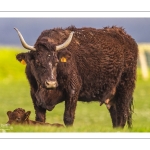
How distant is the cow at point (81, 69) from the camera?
1864 cm

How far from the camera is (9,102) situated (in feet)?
92.0

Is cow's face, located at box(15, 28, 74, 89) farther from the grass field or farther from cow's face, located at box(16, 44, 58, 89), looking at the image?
the grass field

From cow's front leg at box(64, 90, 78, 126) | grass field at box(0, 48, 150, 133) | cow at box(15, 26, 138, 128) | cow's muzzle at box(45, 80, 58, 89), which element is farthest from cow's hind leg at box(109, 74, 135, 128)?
cow's muzzle at box(45, 80, 58, 89)

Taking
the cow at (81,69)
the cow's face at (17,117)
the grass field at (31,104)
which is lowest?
the grass field at (31,104)

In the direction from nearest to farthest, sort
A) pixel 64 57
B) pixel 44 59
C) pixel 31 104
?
pixel 44 59
pixel 64 57
pixel 31 104

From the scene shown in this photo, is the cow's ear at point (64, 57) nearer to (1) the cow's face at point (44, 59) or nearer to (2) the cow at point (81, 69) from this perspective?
(2) the cow at point (81, 69)

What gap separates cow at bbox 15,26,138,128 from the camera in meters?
18.6

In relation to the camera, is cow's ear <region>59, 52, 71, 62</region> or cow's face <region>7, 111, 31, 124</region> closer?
cow's face <region>7, 111, 31, 124</region>

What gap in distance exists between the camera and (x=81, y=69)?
63.8ft

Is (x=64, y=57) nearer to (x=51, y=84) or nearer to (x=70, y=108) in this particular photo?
(x=51, y=84)

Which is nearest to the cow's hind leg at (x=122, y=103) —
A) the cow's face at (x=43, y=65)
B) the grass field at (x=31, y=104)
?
the grass field at (x=31, y=104)

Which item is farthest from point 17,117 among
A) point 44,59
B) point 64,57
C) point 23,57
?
point 64,57
